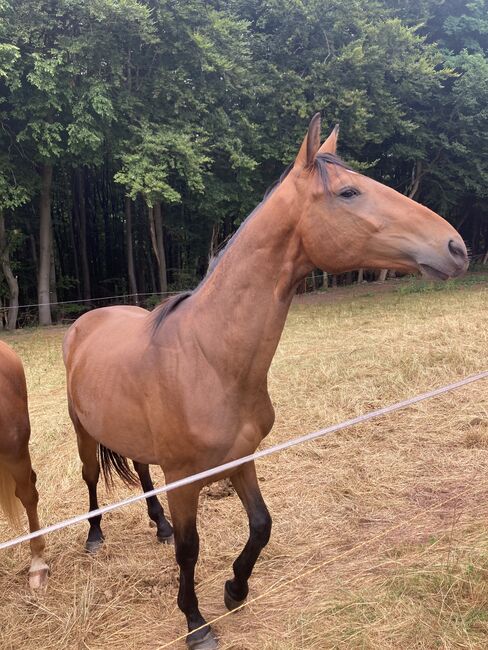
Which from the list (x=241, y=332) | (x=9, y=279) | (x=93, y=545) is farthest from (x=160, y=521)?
(x=9, y=279)

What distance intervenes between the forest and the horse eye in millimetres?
10195

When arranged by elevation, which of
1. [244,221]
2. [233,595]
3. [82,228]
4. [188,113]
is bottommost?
[233,595]

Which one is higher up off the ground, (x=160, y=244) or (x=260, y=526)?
(x=160, y=244)

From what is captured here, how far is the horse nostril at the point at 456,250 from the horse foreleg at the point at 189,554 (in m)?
1.44

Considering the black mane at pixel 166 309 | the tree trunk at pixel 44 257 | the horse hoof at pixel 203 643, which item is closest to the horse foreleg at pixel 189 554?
the horse hoof at pixel 203 643

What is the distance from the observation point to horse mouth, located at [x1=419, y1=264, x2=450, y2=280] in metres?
1.81

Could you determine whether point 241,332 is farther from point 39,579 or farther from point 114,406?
point 39,579

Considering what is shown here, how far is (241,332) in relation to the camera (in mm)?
2141

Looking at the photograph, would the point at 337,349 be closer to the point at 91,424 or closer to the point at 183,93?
the point at 91,424

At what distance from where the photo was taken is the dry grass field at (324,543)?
93.0 inches

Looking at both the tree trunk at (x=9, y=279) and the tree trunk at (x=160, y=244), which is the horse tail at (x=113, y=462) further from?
the tree trunk at (x=160, y=244)

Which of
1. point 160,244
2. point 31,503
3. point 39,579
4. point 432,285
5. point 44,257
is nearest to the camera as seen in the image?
point 39,579

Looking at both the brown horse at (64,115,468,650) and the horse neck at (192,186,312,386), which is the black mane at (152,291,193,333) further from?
the horse neck at (192,186,312,386)

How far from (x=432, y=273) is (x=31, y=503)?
2.75m
